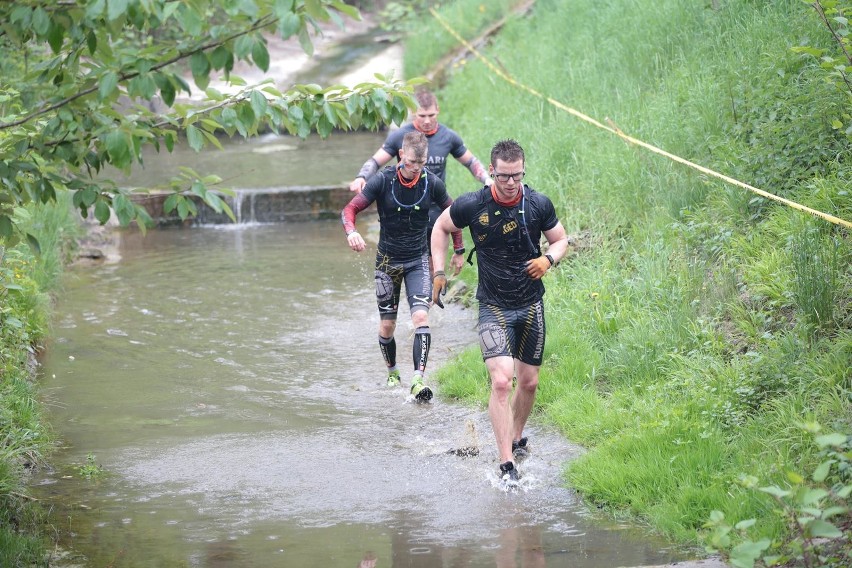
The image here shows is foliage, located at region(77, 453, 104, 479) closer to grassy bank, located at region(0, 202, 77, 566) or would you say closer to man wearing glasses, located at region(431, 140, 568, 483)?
grassy bank, located at region(0, 202, 77, 566)

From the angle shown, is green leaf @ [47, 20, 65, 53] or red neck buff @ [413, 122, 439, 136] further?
red neck buff @ [413, 122, 439, 136]

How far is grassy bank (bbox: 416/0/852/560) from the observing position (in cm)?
618

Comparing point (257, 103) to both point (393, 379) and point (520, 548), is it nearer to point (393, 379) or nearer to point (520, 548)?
point (520, 548)

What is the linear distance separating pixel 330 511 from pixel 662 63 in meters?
8.55

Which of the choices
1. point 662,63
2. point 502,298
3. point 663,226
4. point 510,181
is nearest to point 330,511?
point 502,298

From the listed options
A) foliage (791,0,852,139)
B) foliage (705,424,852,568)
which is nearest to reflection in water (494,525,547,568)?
foliage (705,424,852,568)

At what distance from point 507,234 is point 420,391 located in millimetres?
2268

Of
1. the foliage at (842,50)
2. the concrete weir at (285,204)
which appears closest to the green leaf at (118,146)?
the foliage at (842,50)

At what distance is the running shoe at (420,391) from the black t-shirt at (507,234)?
190cm

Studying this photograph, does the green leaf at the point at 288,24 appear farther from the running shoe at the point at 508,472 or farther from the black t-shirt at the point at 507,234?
the running shoe at the point at 508,472

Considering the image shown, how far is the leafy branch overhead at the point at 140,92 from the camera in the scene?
13.9ft

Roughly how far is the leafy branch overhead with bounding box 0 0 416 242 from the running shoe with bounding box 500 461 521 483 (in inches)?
92.3

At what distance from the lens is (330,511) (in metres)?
6.39

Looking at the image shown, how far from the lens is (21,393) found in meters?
7.69
